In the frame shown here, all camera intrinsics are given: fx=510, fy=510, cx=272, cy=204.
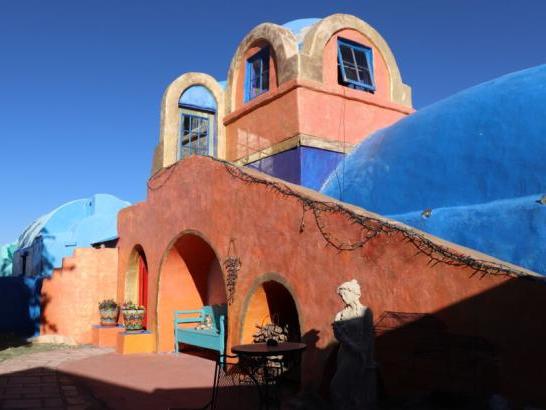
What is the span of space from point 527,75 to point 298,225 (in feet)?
13.6

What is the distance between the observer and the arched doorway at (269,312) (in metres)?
8.04

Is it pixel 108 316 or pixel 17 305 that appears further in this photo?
pixel 17 305

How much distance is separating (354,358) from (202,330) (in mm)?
5689

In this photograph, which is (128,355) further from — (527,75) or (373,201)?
(527,75)

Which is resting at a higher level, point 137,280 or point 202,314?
point 137,280

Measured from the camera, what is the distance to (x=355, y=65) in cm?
1245

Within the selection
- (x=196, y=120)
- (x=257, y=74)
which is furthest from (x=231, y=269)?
(x=196, y=120)

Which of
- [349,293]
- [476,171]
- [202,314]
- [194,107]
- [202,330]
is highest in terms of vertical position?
[194,107]

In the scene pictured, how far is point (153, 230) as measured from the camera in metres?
11.9

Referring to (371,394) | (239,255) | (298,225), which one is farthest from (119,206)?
(371,394)

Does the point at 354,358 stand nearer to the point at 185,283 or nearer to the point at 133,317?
the point at 185,283

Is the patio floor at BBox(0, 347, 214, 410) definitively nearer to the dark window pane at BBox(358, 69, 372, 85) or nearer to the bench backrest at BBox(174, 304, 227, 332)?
the bench backrest at BBox(174, 304, 227, 332)

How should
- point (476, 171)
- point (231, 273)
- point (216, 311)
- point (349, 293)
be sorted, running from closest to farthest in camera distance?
point (349, 293) → point (476, 171) → point (231, 273) → point (216, 311)

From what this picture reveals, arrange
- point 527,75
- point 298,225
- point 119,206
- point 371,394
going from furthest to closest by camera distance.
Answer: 1. point 119,206
2. point 527,75
3. point 298,225
4. point 371,394
